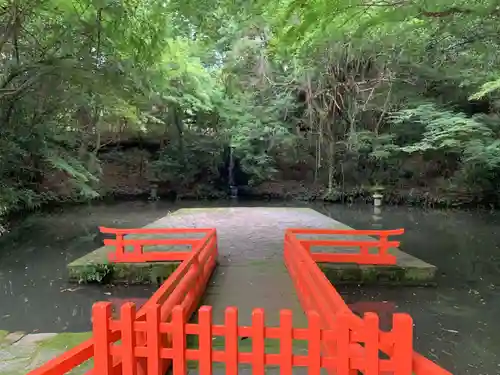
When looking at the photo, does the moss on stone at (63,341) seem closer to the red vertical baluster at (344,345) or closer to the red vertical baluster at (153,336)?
the red vertical baluster at (153,336)

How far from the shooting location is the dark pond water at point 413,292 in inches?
214

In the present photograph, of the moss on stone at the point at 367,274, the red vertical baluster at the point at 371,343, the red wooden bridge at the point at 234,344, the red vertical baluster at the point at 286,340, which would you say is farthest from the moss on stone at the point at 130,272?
the red vertical baluster at the point at 371,343

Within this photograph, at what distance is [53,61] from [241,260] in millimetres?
5705

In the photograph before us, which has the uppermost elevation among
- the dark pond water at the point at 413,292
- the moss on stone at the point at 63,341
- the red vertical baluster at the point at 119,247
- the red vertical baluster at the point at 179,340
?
the red vertical baluster at the point at 179,340

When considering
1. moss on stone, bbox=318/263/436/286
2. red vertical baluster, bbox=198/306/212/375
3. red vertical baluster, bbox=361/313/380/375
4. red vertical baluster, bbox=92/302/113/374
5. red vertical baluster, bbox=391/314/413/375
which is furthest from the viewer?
moss on stone, bbox=318/263/436/286

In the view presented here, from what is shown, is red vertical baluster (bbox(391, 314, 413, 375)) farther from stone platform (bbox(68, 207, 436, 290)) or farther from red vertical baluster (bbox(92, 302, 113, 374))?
stone platform (bbox(68, 207, 436, 290))

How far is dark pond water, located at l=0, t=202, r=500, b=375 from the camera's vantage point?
5438 millimetres

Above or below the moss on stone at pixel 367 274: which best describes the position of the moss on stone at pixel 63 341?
above

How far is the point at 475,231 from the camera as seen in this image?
13.6m

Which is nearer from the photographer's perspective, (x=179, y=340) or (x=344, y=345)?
(x=344, y=345)

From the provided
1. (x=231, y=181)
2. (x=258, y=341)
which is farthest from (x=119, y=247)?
(x=231, y=181)

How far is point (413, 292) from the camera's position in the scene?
6945 mm

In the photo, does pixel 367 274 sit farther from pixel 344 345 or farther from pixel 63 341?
pixel 344 345

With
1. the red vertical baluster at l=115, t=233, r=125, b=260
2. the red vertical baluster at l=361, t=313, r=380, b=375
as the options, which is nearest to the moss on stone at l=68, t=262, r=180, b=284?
the red vertical baluster at l=115, t=233, r=125, b=260
